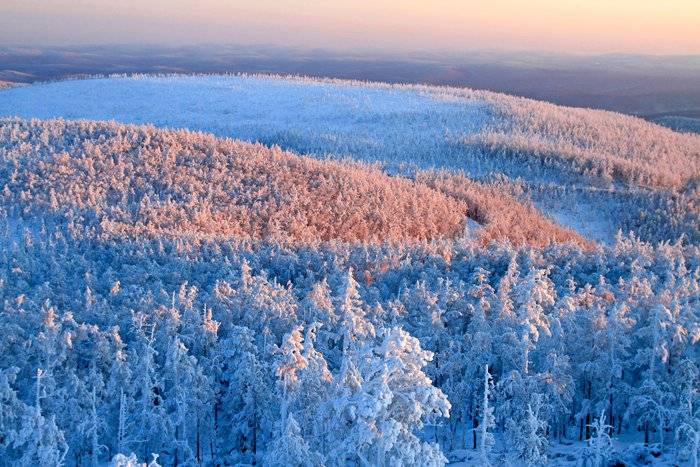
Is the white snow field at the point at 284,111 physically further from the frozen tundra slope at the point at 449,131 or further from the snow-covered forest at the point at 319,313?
the snow-covered forest at the point at 319,313

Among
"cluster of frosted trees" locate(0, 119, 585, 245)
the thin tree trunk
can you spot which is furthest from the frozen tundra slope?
the thin tree trunk

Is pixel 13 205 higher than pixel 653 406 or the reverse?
higher

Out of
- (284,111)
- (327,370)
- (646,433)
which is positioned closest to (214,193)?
(327,370)

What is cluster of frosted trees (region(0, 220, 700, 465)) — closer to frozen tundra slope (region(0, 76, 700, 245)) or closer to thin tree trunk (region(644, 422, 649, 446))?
thin tree trunk (region(644, 422, 649, 446))

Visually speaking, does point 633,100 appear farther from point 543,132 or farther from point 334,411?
point 334,411

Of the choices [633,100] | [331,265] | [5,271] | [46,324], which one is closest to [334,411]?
[46,324]

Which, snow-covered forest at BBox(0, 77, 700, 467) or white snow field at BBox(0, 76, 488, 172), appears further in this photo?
white snow field at BBox(0, 76, 488, 172)
